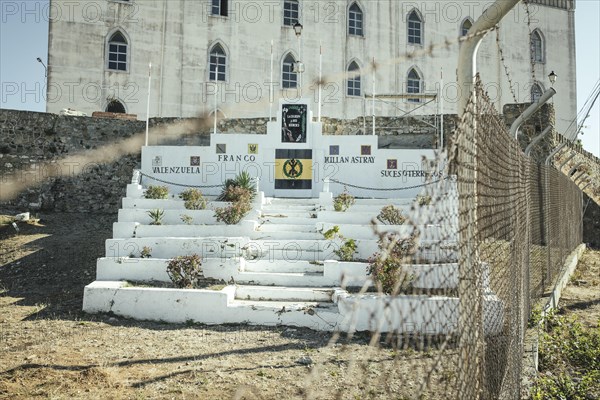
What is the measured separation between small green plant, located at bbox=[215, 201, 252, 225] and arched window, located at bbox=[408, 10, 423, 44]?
19.8 meters

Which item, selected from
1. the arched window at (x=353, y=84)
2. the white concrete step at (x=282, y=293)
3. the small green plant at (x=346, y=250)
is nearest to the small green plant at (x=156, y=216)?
the white concrete step at (x=282, y=293)

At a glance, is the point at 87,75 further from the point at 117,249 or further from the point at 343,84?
the point at 117,249

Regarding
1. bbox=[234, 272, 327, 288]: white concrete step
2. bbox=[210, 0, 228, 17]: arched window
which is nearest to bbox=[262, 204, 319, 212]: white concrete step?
bbox=[234, 272, 327, 288]: white concrete step

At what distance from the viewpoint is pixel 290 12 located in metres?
25.3

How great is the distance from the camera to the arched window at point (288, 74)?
2462 centimetres

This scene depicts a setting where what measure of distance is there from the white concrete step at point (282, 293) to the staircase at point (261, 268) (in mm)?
18

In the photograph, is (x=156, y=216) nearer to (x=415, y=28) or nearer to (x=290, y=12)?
(x=290, y=12)

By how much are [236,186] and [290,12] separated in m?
15.1

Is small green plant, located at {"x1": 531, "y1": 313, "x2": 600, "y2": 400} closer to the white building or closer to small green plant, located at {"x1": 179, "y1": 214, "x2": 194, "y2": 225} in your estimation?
small green plant, located at {"x1": 179, "y1": 214, "x2": 194, "y2": 225}

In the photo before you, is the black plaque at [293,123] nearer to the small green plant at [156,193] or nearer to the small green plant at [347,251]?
the small green plant at [156,193]

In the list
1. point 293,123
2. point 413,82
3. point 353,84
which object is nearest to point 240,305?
point 293,123

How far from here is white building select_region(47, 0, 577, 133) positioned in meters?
22.0

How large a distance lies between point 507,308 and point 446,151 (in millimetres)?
3058

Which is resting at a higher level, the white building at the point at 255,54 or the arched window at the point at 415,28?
the arched window at the point at 415,28
